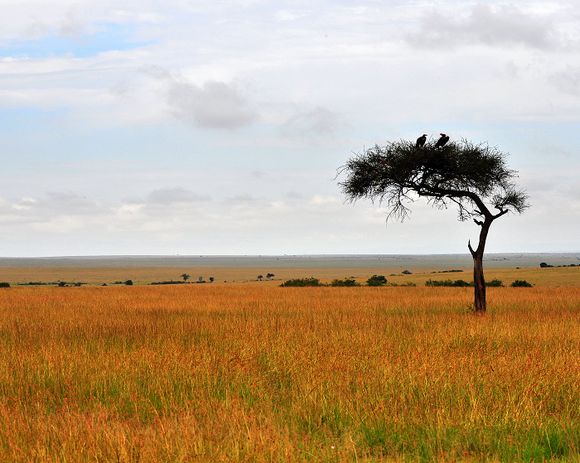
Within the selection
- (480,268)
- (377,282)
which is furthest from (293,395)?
(377,282)

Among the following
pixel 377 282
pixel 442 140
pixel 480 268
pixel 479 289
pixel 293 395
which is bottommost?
pixel 293 395

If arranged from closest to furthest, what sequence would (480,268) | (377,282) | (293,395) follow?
1. (293,395)
2. (480,268)
3. (377,282)

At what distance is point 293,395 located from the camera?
9.11 m

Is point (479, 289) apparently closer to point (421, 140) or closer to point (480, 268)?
point (480, 268)

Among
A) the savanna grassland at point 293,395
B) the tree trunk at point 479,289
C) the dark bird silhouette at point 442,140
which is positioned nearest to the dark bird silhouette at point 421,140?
the dark bird silhouette at point 442,140

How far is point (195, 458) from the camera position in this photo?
654 cm

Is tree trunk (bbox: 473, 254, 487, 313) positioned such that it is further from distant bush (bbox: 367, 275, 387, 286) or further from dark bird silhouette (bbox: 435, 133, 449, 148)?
distant bush (bbox: 367, 275, 387, 286)

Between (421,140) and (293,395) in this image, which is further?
(421,140)

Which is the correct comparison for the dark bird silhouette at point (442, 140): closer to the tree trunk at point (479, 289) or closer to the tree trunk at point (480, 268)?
the tree trunk at point (480, 268)

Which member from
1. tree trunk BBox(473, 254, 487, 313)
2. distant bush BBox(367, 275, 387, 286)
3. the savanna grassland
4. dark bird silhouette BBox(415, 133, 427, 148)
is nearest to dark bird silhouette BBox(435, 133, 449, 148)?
dark bird silhouette BBox(415, 133, 427, 148)

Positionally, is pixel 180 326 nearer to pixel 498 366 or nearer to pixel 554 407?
pixel 498 366

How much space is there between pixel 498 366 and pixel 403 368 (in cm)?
156

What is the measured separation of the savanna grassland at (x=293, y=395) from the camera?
696 cm

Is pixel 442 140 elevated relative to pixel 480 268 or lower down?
elevated
